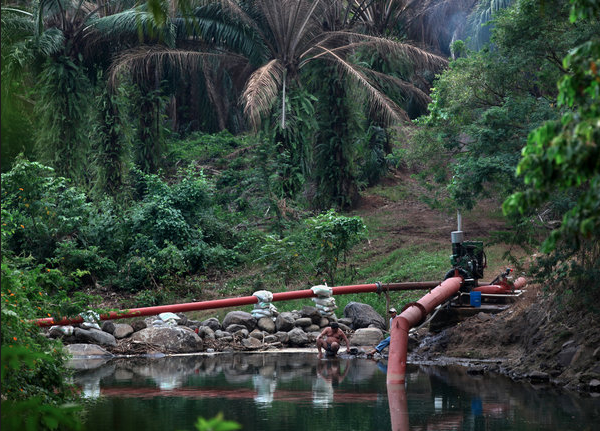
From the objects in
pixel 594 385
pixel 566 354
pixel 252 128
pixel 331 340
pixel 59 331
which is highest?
pixel 252 128

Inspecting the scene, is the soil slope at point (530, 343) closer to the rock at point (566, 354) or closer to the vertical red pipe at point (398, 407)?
the rock at point (566, 354)

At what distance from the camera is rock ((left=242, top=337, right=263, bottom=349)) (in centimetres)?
1709

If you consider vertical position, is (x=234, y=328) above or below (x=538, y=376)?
above

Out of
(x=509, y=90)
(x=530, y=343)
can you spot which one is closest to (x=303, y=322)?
(x=530, y=343)

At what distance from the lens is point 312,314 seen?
1812 centimetres

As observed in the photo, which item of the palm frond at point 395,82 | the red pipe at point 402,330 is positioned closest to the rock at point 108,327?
the red pipe at point 402,330

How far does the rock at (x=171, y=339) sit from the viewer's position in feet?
55.3

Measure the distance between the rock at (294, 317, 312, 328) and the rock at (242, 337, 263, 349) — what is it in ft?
3.61

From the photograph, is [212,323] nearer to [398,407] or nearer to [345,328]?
[345,328]

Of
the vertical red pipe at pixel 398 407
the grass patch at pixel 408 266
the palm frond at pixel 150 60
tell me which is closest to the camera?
the vertical red pipe at pixel 398 407

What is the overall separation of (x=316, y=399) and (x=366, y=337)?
18.6ft

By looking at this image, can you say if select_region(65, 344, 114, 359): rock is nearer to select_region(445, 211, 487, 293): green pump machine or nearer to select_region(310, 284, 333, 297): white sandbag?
select_region(310, 284, 333, 297): white sandbag

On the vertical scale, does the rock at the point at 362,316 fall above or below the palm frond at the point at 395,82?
below

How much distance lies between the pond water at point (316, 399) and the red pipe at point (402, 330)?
0.87 ft
